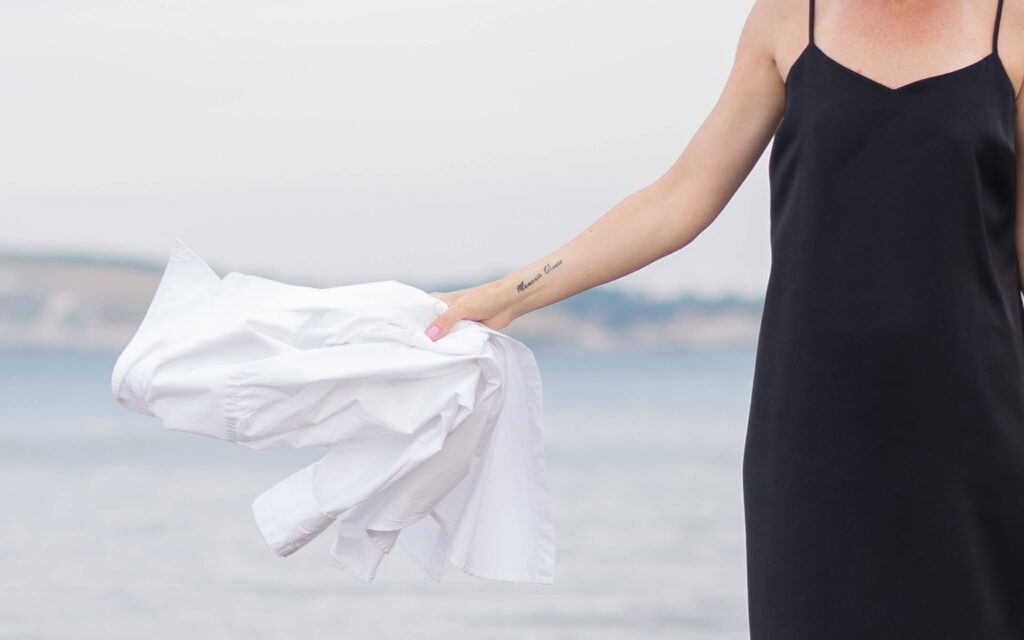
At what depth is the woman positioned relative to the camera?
1.27m

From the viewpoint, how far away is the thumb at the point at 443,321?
1.56 m

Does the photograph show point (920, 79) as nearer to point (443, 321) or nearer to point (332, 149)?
point (443, 321)

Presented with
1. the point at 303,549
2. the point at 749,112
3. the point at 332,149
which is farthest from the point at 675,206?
the point at 332,149

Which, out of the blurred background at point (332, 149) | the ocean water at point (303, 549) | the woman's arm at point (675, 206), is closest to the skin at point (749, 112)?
the woman's arm at point (675, 206)

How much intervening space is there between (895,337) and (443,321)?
55 centimetres

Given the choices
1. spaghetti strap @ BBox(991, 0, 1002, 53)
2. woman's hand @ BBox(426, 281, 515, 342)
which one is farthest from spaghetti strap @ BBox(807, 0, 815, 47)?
woman's hand @ BBox(426, 281, 515, 342)

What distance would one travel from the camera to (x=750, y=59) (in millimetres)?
1451

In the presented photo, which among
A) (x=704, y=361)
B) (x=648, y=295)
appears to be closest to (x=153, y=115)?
(x=648, y=295)

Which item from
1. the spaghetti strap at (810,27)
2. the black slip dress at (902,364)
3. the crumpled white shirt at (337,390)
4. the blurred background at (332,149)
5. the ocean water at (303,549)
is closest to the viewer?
the black slip dress at (902,364)

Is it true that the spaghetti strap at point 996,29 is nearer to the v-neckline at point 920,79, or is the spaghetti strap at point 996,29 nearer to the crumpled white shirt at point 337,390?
the v-neckline at point 920,79

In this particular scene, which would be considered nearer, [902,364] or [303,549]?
[902,364]

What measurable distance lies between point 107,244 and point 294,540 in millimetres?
12270

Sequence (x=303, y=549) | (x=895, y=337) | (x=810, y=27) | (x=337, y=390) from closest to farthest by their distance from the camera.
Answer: (x=895, y=337), (x=810, y=27), (x=337, y=390), (x=303, y=549)

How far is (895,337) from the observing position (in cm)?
128
